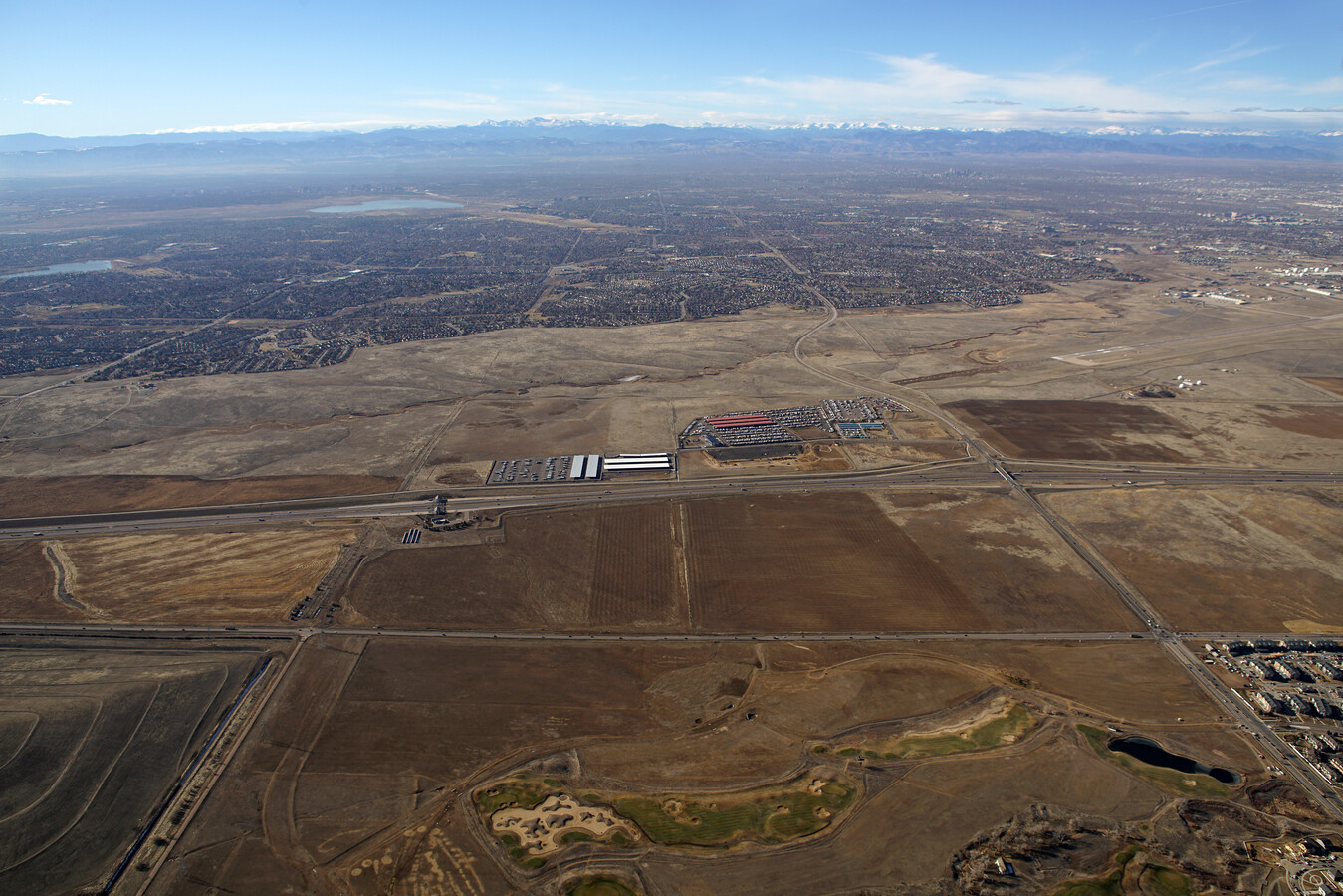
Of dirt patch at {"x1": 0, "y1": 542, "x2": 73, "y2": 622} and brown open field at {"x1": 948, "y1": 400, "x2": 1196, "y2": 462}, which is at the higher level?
brown open field at {"x1": 948, "y1": 400, "x2": 1196, "y2": 462}

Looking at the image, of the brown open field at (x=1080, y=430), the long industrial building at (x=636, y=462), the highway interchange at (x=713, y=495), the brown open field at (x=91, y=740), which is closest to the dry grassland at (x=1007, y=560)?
the highway interchange at (x=713, y=495)

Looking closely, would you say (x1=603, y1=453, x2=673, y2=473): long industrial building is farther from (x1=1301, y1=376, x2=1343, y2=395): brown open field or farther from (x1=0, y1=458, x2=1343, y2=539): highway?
(x1=1301, y1=376, x2=1343, y2=395): brown open field

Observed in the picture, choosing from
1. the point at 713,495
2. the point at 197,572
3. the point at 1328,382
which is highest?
the point at 1328,382

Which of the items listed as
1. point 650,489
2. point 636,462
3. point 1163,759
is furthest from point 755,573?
point 1163,759

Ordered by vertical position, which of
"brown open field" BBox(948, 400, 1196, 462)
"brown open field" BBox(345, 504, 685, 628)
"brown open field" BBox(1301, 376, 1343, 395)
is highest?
"brown open field" BBox(1301, 376, 1343, 395)

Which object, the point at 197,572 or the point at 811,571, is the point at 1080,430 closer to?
the point at 811,571

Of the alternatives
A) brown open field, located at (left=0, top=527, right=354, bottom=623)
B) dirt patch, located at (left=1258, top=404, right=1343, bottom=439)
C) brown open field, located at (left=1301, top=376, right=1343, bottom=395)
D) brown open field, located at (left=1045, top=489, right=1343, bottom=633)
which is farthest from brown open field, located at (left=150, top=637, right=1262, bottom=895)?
brown open field, located at (left=1301, top=376, right=1343, bottom=395)

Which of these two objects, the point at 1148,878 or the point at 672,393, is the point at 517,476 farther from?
the point at 1148,878
